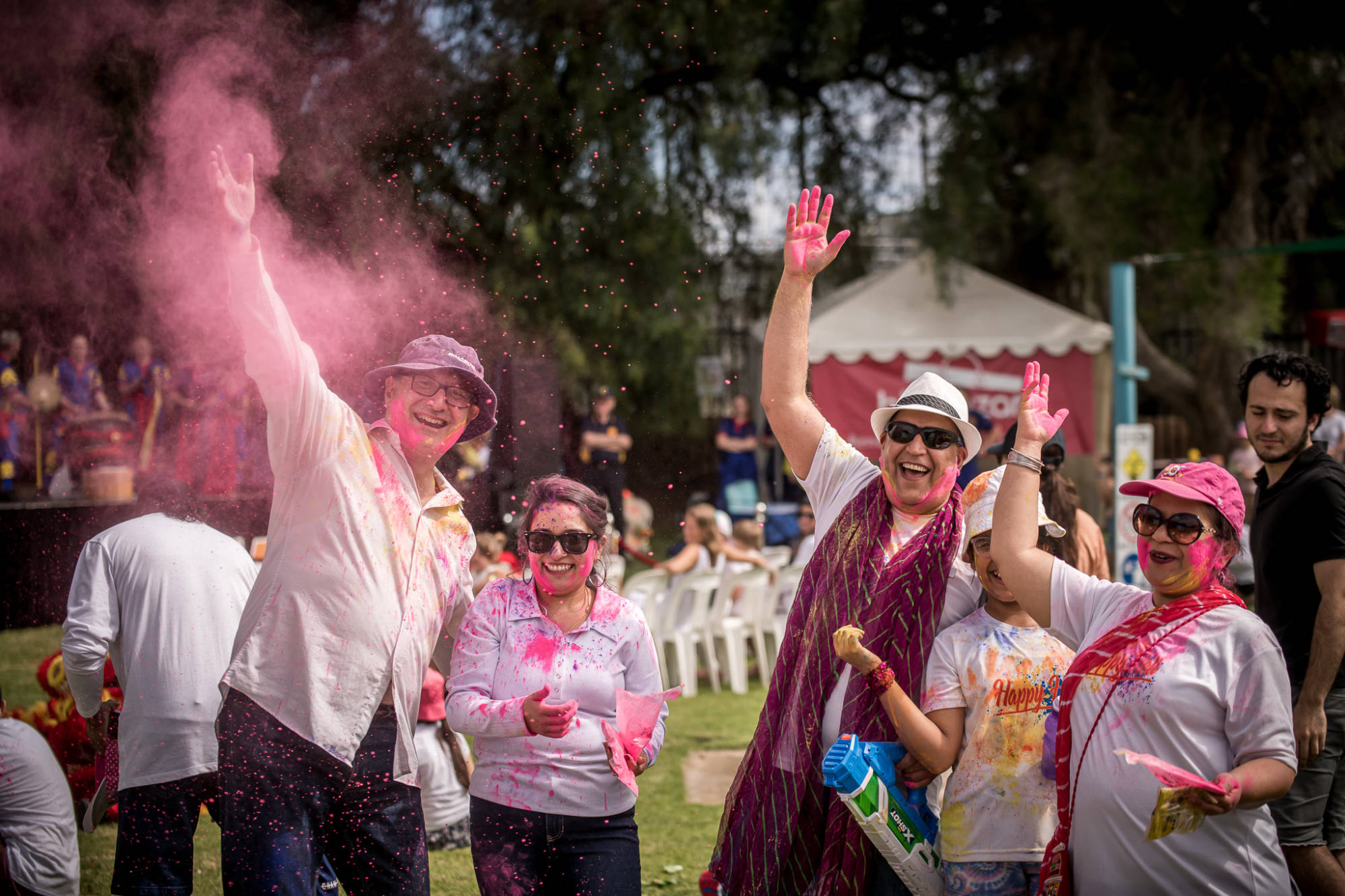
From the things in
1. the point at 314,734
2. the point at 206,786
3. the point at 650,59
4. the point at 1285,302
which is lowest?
the point at 206,786

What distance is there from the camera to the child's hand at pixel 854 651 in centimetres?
244

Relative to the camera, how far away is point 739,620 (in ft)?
25.9

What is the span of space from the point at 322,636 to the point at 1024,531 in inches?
66.6

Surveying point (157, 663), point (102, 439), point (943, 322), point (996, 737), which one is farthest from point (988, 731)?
point (943, 322)

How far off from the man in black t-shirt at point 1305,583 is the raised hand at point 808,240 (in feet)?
4.99

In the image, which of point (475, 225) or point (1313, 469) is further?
point (475, 225)

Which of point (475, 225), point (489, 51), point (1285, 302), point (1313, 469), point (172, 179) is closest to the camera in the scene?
point (1313, 469)

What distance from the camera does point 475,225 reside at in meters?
7.56

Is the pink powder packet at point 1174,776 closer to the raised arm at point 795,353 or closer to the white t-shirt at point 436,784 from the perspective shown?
the raised arm at point 795,353

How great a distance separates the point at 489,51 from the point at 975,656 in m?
6.89

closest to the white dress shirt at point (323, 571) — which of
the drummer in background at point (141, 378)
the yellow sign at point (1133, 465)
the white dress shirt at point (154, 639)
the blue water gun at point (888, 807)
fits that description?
the white dress shirt at point (154, 639)

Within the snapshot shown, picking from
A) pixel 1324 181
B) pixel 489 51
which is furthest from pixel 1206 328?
pixel 489 51

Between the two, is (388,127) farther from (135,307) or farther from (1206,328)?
(1206,328)

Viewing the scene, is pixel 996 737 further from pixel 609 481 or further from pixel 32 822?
pixel 609 481
